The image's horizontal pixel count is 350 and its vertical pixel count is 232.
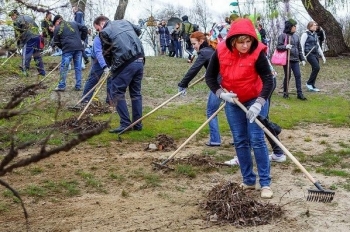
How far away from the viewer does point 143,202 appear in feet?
16.5

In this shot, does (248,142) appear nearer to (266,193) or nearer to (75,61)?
(266,193)

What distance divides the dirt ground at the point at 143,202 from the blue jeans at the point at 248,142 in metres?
0.30

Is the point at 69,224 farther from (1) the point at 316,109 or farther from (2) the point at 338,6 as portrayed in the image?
(1) the point at 316,109

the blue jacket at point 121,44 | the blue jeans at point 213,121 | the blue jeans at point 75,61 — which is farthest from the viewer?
the blue jeans at point 75,61

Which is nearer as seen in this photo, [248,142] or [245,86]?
[245,86]

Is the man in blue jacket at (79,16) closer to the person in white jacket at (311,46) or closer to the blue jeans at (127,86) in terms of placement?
the blue jeans at (127,86)

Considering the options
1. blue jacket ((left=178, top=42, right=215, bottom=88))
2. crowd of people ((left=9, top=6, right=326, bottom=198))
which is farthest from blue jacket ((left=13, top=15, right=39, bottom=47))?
blue jacket ((left=178, top=42, right=215, bottom=88))

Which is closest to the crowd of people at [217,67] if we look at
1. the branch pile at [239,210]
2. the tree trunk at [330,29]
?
the branch pile at [239,210]

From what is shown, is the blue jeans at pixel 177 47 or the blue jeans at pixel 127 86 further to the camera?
the blue jeans at pixel 177 47

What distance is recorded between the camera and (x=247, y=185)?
17.5ft

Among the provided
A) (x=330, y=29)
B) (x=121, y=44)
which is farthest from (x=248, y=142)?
(x=330, y=29)

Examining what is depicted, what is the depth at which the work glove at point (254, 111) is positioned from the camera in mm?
4793

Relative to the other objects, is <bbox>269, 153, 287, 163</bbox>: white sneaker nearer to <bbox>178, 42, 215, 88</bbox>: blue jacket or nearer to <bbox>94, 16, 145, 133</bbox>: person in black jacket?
<bbox>178, 42, 215, 88</bbox>: blue jacket

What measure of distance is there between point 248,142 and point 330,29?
16036 mm
